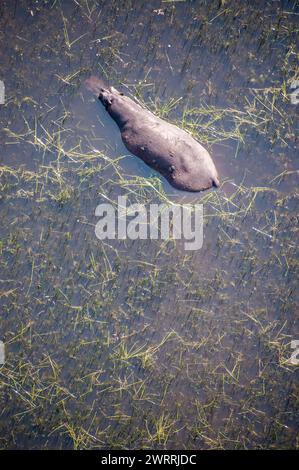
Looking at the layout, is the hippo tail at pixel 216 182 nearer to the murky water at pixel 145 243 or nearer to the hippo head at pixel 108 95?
the murky water at pixel 145 243

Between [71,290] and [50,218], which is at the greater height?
[50,218]

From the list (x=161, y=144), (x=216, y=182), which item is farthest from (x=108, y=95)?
(x=216, y=182)

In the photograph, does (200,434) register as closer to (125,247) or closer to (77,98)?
(125,247)

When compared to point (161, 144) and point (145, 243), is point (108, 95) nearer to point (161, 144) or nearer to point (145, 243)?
point (161, 144)

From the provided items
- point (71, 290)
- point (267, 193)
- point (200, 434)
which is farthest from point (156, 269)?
point (200, 434)

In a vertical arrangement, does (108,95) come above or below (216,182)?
above
